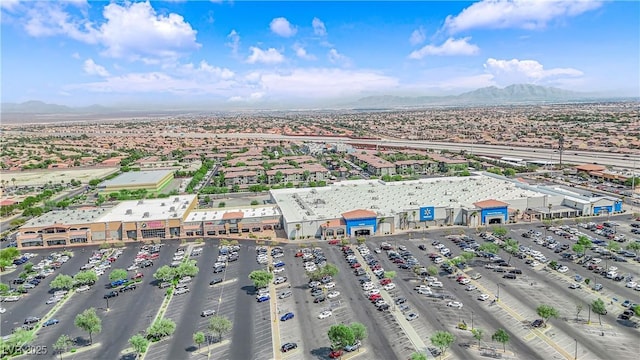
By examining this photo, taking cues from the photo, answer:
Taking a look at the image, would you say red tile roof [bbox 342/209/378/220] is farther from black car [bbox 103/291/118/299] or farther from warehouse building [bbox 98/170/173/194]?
warehouse building [bbox 98/170/173/194]

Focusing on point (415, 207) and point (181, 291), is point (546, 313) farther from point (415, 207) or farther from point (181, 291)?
point (181, 291)

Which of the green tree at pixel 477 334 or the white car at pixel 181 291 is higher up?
the green tree at pixel 477 334

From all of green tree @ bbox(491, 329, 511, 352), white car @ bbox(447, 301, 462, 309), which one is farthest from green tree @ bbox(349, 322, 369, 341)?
white car @ bbox(447, 301, 462, 309)

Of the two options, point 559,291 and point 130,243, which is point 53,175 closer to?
point 130,243

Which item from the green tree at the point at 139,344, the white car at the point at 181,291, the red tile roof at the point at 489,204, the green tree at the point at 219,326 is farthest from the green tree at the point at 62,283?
the red tile roof at the point at 489,204

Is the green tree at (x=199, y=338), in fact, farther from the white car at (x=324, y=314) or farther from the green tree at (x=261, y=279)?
the white car at (x=324, y=314)

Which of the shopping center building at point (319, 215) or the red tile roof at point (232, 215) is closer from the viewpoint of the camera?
the shopping center building at point (319, 215)

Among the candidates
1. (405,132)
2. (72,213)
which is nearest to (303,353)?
(72,213)
